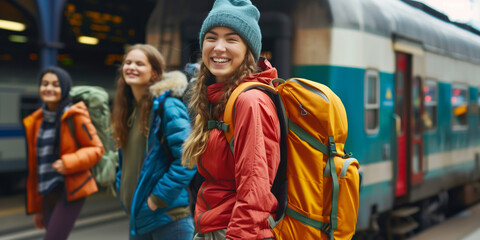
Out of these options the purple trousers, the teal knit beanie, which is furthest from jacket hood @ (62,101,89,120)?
the teal knit beanie

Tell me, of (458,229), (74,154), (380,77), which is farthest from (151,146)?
(458,229)

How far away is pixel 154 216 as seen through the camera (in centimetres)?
307

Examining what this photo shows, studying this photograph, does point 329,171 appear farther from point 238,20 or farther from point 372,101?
point 372,101

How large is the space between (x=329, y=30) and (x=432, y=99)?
10.8 feet

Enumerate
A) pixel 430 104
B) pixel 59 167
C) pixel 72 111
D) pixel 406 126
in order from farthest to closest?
pixel 430 104 → pixel 406 126 → pixel 72 111 → pixel 59 167

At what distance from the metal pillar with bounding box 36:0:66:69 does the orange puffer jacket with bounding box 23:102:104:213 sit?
3640mm

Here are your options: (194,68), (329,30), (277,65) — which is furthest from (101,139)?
(329,30)

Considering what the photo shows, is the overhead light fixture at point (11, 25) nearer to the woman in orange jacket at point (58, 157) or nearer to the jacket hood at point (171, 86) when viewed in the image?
the woman in orange jacket at point (58, 157)

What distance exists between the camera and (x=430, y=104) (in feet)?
25.3

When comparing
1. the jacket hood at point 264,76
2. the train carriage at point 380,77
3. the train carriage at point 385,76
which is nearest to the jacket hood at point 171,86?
the jacket hood at point 264,76

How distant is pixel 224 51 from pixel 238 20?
13cm

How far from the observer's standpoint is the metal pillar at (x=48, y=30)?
7.44 meters

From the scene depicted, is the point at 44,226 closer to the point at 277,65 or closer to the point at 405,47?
the point at 277,65

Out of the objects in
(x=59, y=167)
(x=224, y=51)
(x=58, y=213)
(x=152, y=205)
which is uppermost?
(x=224, y=51)
